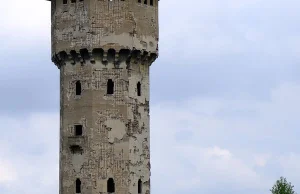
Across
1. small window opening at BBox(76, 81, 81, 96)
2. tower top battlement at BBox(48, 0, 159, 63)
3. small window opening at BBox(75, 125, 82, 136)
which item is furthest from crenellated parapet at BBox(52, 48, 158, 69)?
small window opening at BBox(75, 125, 82, 136)

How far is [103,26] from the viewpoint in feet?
185

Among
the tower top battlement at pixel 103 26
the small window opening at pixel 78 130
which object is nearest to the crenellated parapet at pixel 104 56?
the tower top battlement at pixel 103 26

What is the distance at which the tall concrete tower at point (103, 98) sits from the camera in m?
56.0

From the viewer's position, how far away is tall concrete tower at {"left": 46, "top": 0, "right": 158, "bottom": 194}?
56000 mm

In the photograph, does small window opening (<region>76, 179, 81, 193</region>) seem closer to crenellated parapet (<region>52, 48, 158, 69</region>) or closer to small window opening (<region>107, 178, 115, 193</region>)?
small window opening (<region>107, 178, 115, 193</region>)

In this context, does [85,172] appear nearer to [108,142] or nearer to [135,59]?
[108,142]

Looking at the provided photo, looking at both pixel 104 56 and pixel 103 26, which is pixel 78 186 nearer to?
pixel 104 56

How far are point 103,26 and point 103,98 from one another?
3.34m

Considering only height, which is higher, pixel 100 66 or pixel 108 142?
pixel 100 66

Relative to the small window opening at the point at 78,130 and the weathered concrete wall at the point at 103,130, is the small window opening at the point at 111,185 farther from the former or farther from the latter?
the small window opening at the point at 78,130

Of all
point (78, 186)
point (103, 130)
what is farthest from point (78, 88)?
point (78, 186)

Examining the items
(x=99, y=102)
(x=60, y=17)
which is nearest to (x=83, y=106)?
(x=99, y=102)

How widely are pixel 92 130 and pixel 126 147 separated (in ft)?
5.76

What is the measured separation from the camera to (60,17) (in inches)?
2270
